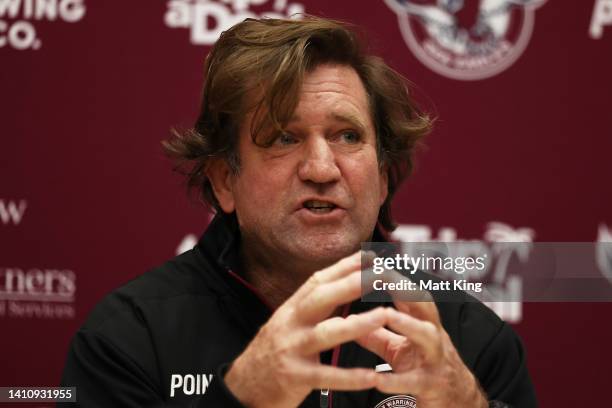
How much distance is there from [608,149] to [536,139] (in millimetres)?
231

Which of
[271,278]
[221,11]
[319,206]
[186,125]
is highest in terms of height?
[221,11]

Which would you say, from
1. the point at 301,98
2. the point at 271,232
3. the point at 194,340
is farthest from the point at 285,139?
the point at 194,340

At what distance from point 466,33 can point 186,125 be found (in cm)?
96

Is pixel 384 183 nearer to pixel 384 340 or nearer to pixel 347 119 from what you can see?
pixel 347 119

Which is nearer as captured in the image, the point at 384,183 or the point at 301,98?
the point at 301,98

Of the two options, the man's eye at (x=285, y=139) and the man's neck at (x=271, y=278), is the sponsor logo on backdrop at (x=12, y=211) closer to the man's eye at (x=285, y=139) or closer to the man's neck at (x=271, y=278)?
the man's neck at (x=271, y=278)

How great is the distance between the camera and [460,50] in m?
2.77

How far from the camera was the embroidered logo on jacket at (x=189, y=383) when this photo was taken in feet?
5.66

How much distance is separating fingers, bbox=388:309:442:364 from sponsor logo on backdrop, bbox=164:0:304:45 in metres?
1.69

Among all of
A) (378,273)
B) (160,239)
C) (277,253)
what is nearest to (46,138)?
(160,239)

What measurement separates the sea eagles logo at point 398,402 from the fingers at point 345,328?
49cm

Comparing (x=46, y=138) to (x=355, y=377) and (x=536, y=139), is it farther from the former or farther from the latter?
(x=355, y=377)

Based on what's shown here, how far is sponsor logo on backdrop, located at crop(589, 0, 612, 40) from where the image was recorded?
275cm

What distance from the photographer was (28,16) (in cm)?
283
